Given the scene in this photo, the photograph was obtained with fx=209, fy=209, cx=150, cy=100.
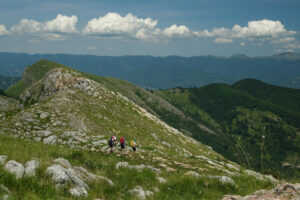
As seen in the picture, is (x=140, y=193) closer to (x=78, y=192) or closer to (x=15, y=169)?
(x=78, y=192)

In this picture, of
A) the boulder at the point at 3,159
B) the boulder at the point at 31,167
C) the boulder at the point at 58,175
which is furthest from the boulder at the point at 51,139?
the boulder at the point at 58,175

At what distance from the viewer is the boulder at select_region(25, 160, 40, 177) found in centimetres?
586

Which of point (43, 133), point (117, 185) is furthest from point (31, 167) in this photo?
point (43, 133)

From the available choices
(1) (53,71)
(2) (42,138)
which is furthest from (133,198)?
(1) (53,71)

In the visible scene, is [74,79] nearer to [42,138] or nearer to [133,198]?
[42,138]

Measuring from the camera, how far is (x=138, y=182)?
805 centimetres

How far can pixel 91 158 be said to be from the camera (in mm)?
11062

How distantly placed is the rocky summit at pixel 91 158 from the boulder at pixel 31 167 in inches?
1.0

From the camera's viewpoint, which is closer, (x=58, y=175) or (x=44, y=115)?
(x=58, y=175)

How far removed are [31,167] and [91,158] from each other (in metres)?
5.00

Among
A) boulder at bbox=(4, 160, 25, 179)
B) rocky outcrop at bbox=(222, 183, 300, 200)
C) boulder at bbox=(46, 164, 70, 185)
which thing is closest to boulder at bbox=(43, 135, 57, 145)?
boulder at bbox=(4, 160, 25, 179)

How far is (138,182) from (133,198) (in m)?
2.16

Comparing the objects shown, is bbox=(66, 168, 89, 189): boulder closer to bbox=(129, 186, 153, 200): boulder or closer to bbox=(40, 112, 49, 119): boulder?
bbox=(129, 186, 153, 200): boulder

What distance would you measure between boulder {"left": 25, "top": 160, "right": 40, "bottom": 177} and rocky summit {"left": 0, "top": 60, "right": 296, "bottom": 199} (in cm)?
2
